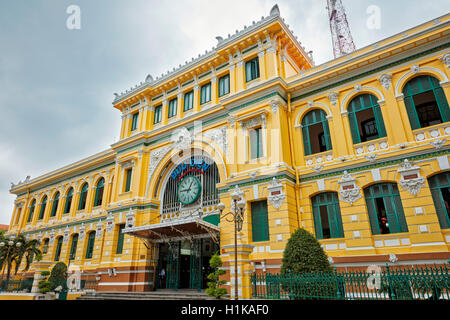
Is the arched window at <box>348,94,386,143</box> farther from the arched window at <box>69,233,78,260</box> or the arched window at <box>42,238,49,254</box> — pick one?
the arched window at <box>42,238,49,254</box>

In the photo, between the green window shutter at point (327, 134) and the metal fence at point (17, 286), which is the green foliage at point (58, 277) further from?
the green window shutter at point (327, 134)

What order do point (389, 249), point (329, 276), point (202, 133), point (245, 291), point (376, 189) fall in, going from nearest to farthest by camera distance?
point (329, 276)
point (245, 291)
point (389, 249)
point (376, 189)
point (202, 133)

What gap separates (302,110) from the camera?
17.6 m

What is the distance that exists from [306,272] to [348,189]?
18.1 ft

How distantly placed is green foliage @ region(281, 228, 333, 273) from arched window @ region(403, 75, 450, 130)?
7964 mm

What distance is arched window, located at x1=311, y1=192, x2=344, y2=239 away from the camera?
14656mm

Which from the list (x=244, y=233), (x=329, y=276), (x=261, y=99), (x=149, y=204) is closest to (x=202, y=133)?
(x=261, y=99)

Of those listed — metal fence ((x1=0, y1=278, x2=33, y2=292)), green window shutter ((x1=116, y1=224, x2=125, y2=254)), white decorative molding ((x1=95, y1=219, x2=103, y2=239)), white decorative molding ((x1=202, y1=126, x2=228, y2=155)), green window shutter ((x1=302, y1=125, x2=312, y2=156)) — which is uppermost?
white decorative molding ((x1=202, y1=126, x2=228, y2=155))

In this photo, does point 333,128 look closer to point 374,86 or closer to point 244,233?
point 374,86

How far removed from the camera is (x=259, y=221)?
16094 millimetres

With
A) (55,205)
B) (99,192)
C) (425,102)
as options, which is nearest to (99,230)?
(99,192)

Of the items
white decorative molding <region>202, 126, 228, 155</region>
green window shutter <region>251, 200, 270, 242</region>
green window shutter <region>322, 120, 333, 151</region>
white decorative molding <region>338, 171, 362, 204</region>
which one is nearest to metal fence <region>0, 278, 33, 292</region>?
white decorative molding <region>202, 126, 228, 155</region>

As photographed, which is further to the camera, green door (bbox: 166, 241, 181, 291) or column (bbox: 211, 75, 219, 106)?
column (bbox: 211, 75, 219, 106)

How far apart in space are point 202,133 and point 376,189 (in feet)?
37.6
